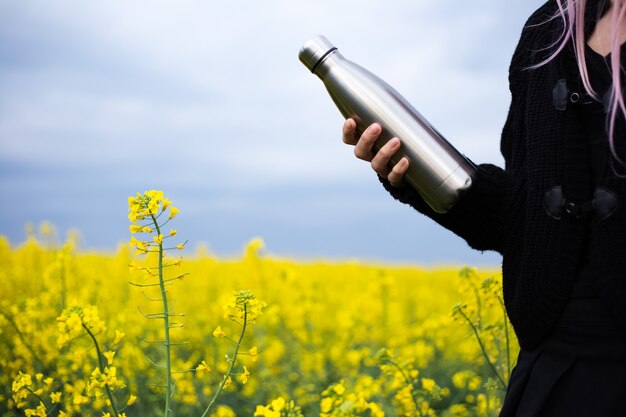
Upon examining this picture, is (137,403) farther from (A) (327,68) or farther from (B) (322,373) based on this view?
(A) (327,68)

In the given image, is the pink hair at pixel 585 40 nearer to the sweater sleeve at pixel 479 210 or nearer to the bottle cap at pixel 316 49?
the sweater sleeve at pixel 479 210

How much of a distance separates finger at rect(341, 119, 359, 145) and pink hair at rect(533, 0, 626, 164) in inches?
16.2

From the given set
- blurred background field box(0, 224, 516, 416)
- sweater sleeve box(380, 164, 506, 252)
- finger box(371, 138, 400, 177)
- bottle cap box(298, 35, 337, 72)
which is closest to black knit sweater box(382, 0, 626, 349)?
sweater sleeve box(380, 164, 506, 252)

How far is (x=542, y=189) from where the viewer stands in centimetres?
145

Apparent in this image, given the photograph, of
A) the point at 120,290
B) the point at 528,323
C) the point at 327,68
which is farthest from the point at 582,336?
the point at 120,290

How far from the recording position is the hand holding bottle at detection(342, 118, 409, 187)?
1.61 metres

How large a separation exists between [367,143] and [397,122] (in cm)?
8

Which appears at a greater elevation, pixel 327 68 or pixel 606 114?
pixel 327 68

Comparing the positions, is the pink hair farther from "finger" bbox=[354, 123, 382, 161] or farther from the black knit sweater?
"finger" bbox=[354, 123, 382, 161]

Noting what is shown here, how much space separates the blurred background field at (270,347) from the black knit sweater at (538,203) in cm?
70

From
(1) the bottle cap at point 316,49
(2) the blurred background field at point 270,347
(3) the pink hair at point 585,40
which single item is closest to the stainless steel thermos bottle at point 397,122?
(1) the bottle cap at point 316,49

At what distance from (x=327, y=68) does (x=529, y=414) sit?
→ 2.79 feet

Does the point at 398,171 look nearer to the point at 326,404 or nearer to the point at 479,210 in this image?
the point at 479,210

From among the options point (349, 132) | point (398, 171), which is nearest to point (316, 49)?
point (349, 132)
